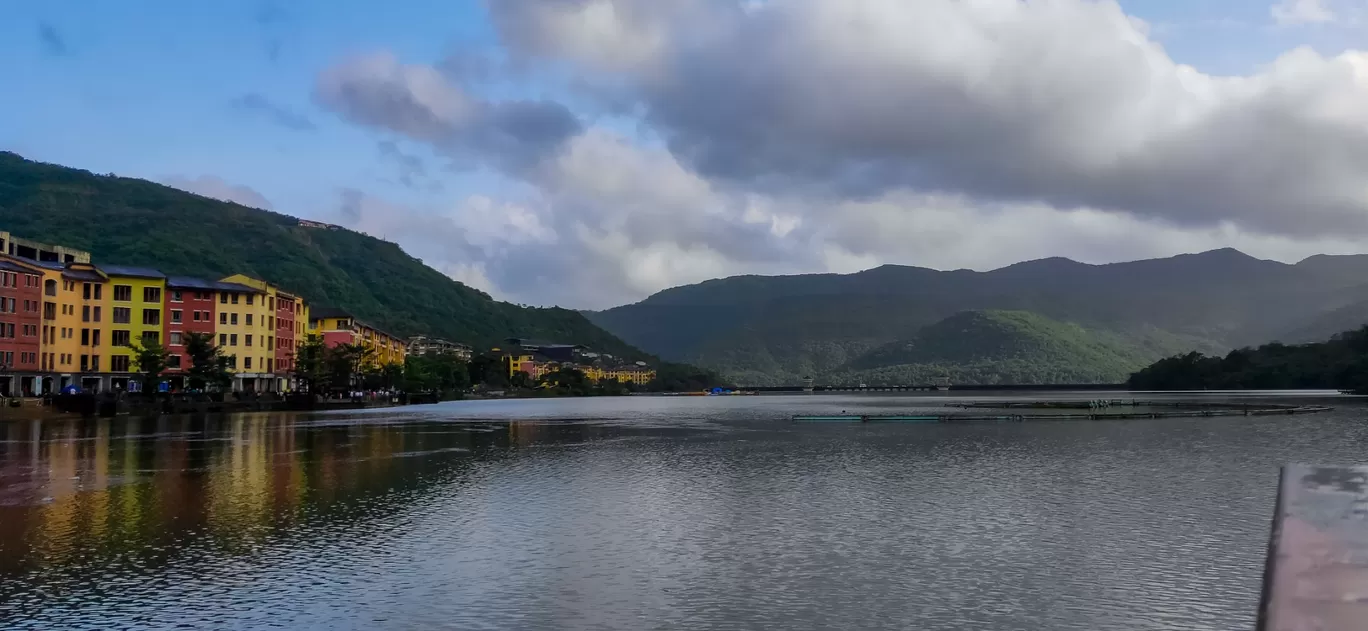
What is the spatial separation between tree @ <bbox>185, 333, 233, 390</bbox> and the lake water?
55814mm

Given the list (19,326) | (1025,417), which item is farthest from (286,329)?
(1025,417)

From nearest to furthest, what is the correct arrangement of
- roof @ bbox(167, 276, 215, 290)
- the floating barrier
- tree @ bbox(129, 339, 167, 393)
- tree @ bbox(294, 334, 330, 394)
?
the floating barrier, tree @ bbox(129, 339, 167, 393), roof @ bbox(167, 276, 215, 290), tree @ bbox(294, 334, 330, 394)

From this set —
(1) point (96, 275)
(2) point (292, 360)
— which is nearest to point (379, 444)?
(1) point (96, 275)

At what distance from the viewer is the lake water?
58.3ft

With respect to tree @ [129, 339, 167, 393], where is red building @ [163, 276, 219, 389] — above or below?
above

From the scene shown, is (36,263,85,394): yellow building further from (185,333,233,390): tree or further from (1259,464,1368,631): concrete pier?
(1259,464,1368,631): concrete pier

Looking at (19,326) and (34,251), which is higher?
(34,251)

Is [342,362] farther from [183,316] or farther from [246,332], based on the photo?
[183,316]

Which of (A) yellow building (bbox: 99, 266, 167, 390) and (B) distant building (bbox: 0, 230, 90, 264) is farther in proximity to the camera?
(A) yellow building (bbox: 99, 266, 167, 390)

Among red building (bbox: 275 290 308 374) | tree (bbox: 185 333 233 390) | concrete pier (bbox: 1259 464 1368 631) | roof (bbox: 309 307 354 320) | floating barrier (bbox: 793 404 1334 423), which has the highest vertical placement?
roof (bbox: 309 307 354 320)

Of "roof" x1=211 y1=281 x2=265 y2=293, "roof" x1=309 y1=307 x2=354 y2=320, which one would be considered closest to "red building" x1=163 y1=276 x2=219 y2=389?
"roof" x1=211 y1=281 x2=265 y2=293

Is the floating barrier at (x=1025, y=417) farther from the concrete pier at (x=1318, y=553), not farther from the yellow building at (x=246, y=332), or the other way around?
the concrete pier at (x=1318, y=553)

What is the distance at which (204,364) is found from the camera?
10606 centimetres

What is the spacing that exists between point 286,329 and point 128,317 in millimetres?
23398
